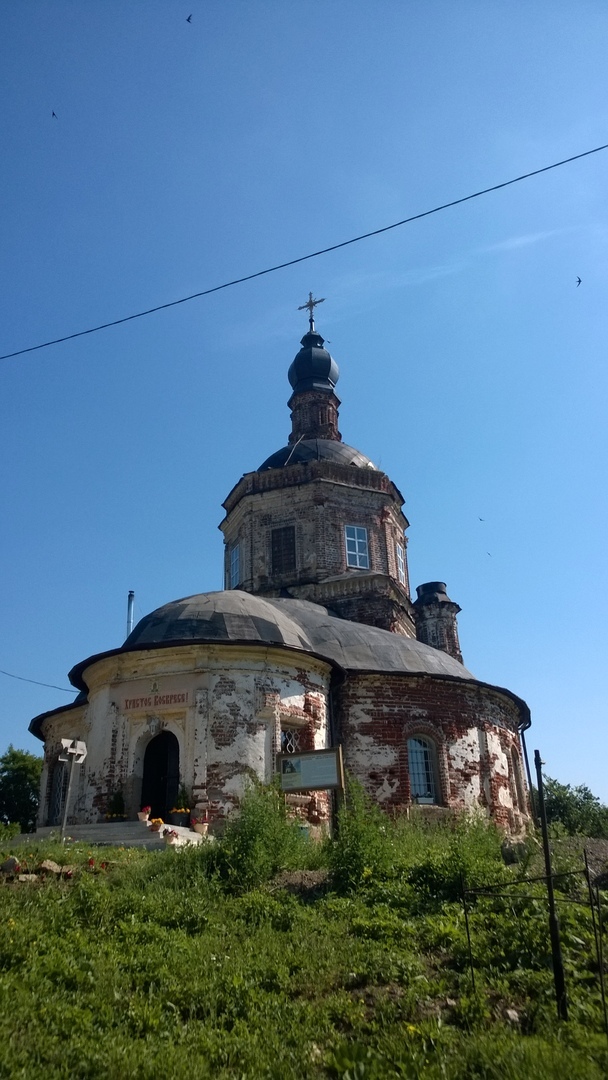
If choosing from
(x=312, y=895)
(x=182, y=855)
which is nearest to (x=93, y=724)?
(x=182, y=855)

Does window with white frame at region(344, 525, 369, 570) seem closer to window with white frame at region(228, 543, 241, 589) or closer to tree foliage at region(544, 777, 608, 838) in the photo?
window with white frame at region(228, 543, 241, 589)

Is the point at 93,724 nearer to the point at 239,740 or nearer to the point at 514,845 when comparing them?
the point at 239,740

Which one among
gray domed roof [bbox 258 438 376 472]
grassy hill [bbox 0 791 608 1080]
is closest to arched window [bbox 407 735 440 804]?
grassy hill [bbox 0 791 608 1080]

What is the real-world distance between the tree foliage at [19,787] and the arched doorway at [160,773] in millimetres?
17564

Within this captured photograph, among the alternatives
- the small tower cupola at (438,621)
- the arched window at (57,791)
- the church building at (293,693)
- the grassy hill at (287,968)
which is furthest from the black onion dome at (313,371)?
the grassy hill at (287,968)

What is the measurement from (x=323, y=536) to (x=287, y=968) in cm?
1907

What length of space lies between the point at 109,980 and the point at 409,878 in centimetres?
437

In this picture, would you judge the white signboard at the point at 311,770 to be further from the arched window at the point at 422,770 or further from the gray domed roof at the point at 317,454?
the gray domed roof at the point at 317,454

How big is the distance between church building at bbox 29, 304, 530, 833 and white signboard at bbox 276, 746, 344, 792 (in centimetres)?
186

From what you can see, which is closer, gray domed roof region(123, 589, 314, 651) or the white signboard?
the white signboard

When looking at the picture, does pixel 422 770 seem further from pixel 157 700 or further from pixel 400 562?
pixel 400 562

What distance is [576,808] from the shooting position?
37094 millimetres

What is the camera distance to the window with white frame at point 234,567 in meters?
27.2

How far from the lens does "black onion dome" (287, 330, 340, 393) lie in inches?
1261
